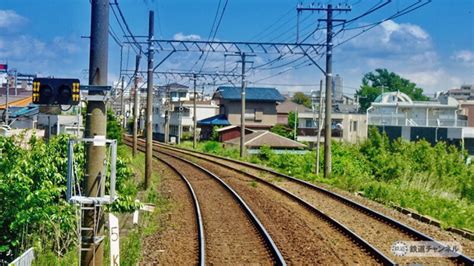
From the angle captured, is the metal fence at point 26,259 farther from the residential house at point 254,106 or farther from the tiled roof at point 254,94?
the tiled roof at point 254,94

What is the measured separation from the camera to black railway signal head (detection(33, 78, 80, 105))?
6.80m

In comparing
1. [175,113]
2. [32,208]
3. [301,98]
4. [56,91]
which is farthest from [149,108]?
[301,98]

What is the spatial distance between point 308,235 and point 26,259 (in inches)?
222

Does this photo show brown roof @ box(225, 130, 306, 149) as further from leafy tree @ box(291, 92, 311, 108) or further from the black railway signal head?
leafy tree @ box(291, 92, 311, 108)

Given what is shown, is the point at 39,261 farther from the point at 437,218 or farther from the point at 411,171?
the point at 411,171

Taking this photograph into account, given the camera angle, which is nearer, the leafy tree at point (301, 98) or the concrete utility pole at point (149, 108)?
the concrete utility pole at point (149, 108)

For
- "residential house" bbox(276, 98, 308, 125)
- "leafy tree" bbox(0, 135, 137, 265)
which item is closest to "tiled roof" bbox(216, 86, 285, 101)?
"residential house" bbox(276, 98, 308, 125)

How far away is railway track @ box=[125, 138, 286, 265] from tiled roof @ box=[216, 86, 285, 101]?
147 feet

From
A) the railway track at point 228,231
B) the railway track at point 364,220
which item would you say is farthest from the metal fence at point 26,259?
the railway track at point 364,220

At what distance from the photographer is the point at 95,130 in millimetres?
6832

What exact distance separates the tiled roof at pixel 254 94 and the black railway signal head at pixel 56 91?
59505 millimetres

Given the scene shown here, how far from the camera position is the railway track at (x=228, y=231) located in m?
10.6

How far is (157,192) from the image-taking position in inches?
831

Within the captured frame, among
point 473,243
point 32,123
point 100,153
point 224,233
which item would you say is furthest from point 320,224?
point 32,123
